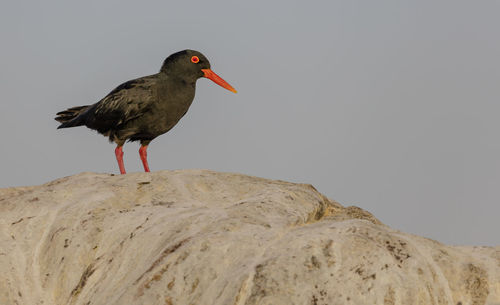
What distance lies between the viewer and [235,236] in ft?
22.2

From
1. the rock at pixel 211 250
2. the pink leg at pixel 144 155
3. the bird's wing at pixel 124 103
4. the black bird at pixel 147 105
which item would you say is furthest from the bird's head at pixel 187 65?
the rock at pixel 211 250

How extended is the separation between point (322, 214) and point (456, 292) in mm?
2693

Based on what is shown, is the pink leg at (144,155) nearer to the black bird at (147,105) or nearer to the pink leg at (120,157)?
the black bird at (147,105)

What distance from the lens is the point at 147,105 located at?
12.9 m

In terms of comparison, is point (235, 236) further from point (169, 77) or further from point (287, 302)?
point (169, 77)

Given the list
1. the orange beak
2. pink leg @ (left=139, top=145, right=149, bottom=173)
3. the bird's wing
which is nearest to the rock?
the bird's wing

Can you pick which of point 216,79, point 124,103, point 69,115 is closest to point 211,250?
point 124,103

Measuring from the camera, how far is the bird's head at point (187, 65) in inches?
540

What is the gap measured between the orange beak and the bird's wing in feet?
4.30

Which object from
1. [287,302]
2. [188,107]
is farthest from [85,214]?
[188,107]

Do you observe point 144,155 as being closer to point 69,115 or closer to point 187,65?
point 187,65

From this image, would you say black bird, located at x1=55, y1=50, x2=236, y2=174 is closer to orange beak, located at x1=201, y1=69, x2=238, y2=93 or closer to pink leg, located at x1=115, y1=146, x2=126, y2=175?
pink leg, located at x1=115, y1=146, x2=126, y2=175

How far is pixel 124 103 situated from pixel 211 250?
690cm

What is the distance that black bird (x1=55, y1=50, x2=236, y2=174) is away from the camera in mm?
13016
